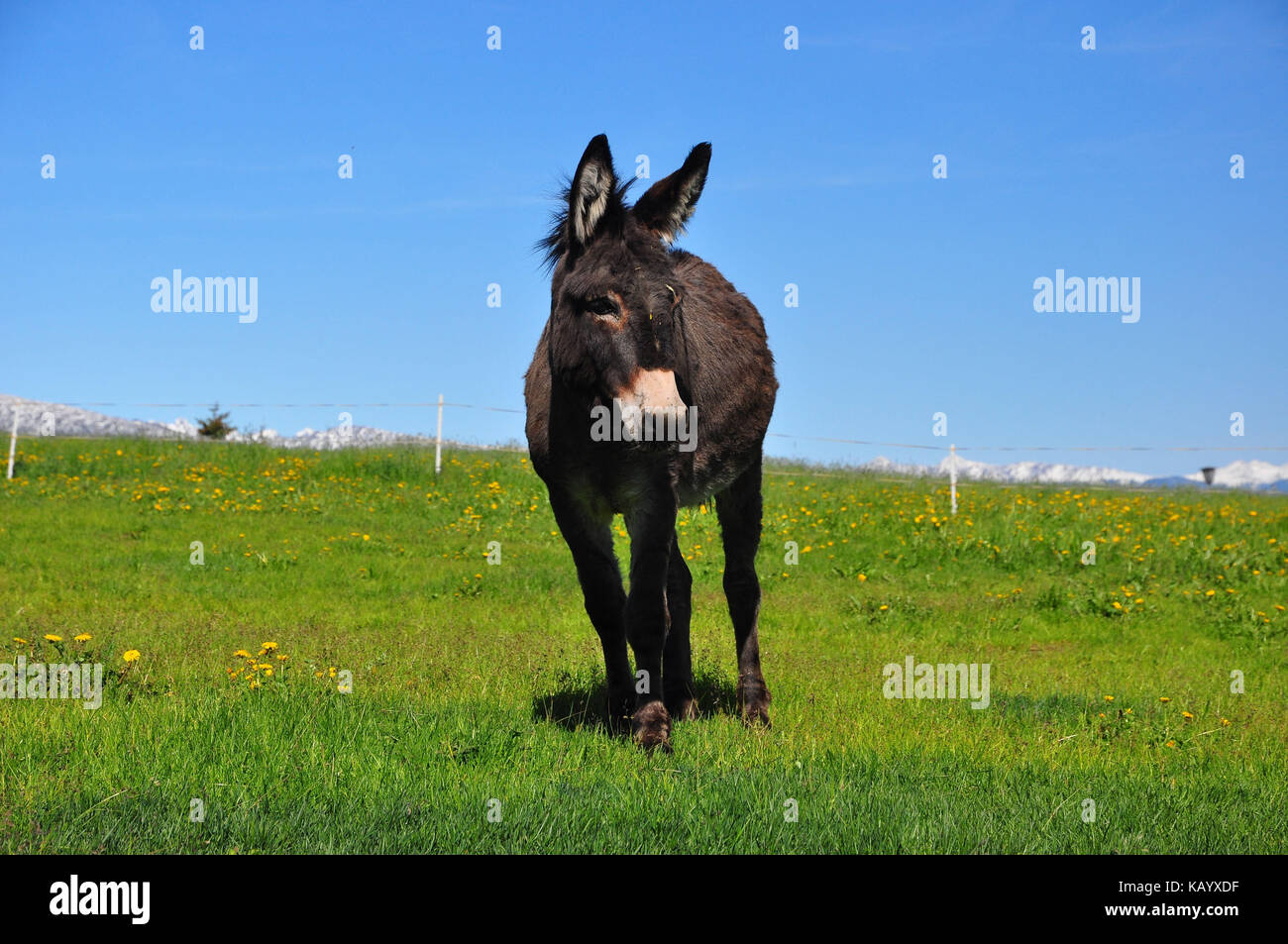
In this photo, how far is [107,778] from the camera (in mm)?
4090

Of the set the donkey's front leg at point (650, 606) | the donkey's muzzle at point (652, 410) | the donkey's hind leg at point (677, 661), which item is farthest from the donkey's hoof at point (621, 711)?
the donkey's muzzle at point (652, 410)

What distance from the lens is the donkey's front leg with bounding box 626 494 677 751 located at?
5.21 m

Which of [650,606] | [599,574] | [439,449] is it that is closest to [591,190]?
[599,574]

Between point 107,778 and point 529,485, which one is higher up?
point 529,485

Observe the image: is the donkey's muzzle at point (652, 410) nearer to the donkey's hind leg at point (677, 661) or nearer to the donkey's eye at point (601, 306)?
the donkey's eye at point (601, 306)

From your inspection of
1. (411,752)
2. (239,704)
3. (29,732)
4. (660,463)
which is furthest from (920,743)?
(29,732)

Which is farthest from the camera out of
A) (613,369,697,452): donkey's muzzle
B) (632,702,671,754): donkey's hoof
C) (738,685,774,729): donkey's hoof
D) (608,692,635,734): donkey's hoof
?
(738,685,774,729): donkey's hoof

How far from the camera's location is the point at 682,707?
→ 630 cm

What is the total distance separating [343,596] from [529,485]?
6761 millimetres

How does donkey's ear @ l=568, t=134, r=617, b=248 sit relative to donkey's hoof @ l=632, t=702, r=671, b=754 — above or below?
above

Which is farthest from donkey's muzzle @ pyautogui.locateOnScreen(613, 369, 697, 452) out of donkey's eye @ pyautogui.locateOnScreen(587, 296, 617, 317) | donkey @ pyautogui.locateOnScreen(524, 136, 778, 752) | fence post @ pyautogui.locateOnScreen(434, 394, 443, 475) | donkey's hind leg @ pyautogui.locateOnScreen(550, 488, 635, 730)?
fence post @ pyautogui.locateOnScreen(434, 394, 443, 475)

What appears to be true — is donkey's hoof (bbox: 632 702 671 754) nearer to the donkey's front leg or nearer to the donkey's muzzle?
the donkey's front leg

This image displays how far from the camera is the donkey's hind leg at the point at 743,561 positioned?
661cm

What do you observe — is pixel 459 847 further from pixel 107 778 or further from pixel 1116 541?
pixel 1116 541
